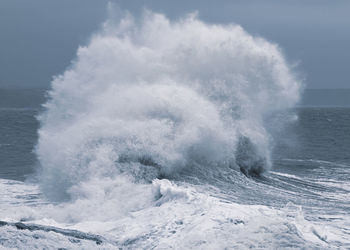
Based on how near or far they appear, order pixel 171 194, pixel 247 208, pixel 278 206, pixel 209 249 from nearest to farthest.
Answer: pixel 209 249, pixel 247 208, pixel 171 194, pixel 278 206

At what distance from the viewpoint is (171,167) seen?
17.8 m

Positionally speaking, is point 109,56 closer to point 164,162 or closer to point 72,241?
point 164,162

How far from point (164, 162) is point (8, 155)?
1299cm

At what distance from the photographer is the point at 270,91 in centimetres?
2616

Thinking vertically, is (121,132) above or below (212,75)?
below

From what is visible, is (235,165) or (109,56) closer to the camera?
(235,165)

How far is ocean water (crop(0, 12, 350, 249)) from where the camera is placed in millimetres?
10227

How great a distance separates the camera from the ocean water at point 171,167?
10227mm

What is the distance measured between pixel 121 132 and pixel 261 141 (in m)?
7.12

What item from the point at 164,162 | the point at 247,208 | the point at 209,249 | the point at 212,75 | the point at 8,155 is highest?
the point at 212,75

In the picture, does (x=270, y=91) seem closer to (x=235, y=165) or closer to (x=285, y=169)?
(x=285, y=169)

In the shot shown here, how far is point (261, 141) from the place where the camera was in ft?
75.1

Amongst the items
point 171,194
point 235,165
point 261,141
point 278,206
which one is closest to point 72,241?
point 171,194

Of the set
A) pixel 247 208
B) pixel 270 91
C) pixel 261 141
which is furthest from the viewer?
pixel 270 91
